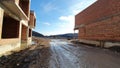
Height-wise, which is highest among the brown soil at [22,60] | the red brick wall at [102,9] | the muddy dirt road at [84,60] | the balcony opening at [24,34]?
the red brick wall at [102,9]

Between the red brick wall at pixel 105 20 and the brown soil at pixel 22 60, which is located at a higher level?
the red brick wall at pixel 105 20

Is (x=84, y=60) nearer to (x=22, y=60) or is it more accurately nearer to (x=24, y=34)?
(x=22, y=60)

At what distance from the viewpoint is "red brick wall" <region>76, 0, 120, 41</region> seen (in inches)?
674

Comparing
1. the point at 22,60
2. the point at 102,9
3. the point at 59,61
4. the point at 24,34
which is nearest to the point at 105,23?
the point at 102,9

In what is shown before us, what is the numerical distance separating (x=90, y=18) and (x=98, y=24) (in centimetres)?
459

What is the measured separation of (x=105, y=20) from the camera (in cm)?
1989

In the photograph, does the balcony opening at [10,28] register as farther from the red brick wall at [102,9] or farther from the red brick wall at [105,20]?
the red brick wall at [102,9]

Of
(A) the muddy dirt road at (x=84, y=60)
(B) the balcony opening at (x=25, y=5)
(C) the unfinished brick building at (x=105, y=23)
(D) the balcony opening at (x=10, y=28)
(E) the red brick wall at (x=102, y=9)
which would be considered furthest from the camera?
(B) the balcony opening at (x=25, y=5)

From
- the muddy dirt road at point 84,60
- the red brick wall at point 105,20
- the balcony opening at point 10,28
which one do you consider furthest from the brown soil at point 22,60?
the red brick wall at point 105,20

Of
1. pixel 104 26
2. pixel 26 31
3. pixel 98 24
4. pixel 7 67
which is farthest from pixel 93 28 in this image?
pixel 7 67

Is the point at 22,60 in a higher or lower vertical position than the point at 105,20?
lower

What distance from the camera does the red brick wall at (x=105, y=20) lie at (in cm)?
1712

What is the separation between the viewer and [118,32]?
1655cm

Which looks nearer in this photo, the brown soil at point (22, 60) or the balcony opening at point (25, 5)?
the brown soil at point (22, 60)
